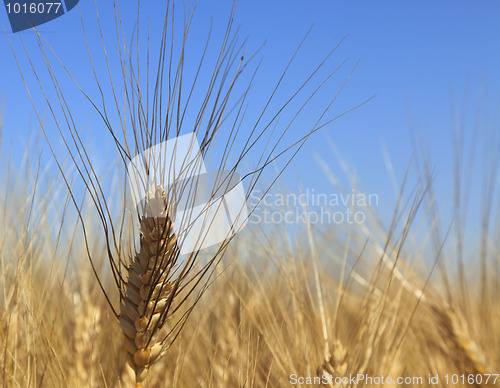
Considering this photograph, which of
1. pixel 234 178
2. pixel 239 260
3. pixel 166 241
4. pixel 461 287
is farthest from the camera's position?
pixel 239 260

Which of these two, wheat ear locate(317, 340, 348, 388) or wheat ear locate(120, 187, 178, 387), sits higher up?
wheat ear locate(120, 187, 178, 387)

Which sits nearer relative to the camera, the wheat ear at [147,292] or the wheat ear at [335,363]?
the wheat ear at [147,292]

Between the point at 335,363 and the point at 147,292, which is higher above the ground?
the point at 147,292

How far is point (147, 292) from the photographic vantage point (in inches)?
39.3

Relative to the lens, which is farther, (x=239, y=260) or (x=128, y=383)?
(x=239, y=260)

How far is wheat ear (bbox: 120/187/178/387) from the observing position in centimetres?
99

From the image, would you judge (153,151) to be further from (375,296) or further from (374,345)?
(375,296)

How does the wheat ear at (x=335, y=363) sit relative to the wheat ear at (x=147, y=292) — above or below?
below

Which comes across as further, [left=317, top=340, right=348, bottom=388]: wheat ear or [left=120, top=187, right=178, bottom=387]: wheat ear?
[left=317, top=340, right=348, bottom=388]: wheat ear

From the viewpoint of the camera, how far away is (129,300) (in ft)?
3.31

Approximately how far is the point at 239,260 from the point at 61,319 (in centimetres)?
60

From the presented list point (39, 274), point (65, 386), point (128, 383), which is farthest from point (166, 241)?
point (39, 274)

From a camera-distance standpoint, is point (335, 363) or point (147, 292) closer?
point (147, 292)

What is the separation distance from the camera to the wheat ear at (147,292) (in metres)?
0.99
